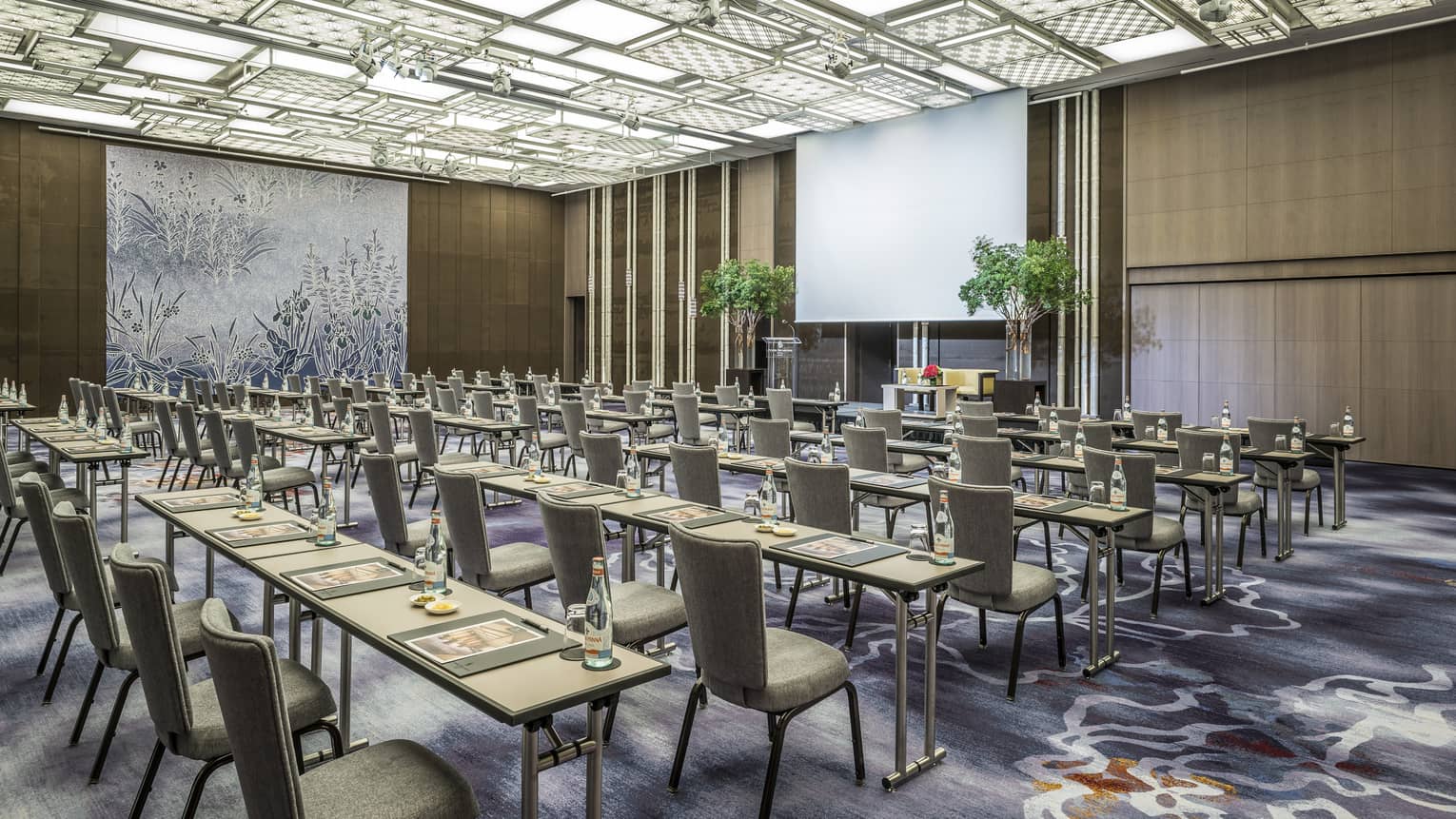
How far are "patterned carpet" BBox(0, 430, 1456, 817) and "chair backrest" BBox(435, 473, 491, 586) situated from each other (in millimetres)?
560

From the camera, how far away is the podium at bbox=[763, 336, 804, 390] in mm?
18641

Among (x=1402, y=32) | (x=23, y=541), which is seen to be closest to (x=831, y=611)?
(x=23, y=541)

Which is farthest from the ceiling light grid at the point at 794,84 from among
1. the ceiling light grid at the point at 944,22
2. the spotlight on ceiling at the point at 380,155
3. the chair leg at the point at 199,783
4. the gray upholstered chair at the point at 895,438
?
the chair leg at the point at 199,783

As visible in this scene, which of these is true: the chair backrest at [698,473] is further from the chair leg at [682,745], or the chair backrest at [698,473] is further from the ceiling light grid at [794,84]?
the ceiling light grid at [794,84]

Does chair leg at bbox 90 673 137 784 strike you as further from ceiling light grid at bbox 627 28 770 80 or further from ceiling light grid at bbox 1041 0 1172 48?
ceiling light grid at bbox 1041 0 1172 48

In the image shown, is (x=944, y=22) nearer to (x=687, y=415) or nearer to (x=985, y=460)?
(x=687, y=415)

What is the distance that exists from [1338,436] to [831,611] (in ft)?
17.7

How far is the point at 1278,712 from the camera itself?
159 inches

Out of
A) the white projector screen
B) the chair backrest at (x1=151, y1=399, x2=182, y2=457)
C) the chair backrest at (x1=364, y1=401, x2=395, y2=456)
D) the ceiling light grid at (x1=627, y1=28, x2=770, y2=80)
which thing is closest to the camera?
the chair backrest at (x1=364, y1=401, x2=395, y2=456)

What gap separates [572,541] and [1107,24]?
10326 mm

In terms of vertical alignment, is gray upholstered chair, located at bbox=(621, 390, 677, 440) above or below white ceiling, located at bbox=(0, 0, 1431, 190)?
below

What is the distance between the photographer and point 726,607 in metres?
2.96

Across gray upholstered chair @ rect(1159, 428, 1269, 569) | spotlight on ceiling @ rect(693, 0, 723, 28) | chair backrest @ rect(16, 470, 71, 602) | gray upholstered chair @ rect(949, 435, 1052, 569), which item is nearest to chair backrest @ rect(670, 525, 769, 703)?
chair backrest @ rect(16, 470, 71, 602)

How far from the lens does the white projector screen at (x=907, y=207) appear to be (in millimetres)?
14812
